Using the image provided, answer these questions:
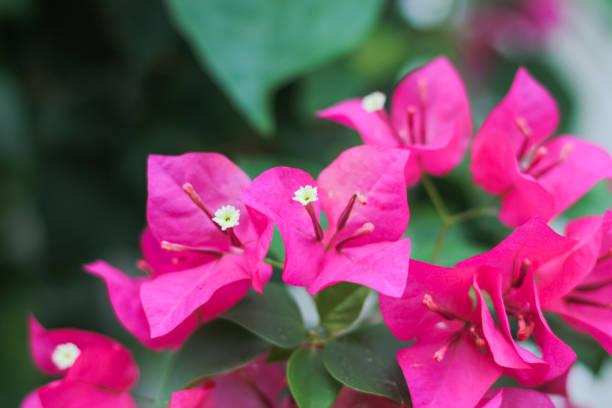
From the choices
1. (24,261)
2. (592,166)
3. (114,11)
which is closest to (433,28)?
(114,11)

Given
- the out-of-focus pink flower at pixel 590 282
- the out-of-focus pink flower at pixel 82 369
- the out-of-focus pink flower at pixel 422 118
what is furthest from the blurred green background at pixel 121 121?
the out-of-focus pink flower at pixel 82 369

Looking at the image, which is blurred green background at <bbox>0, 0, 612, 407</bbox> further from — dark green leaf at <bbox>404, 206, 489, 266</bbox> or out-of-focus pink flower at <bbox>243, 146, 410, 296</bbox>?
out-of-focus pink flower at <bbox>243, 146, 410, 296</bbox>

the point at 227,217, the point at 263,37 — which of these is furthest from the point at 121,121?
the point at 227,217

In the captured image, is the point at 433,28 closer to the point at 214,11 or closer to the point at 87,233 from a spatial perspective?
the point at 214,11

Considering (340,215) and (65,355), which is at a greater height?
(340,215)

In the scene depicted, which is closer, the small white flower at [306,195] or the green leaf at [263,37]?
the small white flower at [306,195]

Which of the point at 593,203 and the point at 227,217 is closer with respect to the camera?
the point at 227,217

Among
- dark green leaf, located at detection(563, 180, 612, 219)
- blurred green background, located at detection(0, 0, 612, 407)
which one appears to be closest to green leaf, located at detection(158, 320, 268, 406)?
blurred green background, located at detection(0, 0, 612, 407)

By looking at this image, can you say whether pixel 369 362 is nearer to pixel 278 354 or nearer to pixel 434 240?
pixel 278 354

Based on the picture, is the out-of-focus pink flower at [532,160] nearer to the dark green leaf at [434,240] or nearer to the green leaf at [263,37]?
the dark green leaf at [434,240]
